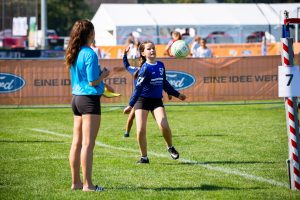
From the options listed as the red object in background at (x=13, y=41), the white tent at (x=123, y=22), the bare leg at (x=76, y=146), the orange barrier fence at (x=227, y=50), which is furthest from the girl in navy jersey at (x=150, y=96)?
the red object in background at (x=13, y=41)

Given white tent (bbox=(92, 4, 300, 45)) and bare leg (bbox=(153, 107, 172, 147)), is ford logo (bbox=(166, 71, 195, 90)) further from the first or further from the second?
white tent (bbox=(92, 4, 300, 45))

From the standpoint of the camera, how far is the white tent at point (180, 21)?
44125 millimetres

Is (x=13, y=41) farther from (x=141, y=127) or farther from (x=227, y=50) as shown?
(x=141, y=127)

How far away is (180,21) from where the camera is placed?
4528cm

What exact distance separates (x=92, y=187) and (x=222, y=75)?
15.5 m

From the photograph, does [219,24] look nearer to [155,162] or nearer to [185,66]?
[185,66]

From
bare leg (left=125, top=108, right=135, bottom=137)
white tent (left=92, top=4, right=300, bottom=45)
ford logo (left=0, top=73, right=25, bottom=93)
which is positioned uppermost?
white tent (left=92, top=4, right=300, bottom=45)

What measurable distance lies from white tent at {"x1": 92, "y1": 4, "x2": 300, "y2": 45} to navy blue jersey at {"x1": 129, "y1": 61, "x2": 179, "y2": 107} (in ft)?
104

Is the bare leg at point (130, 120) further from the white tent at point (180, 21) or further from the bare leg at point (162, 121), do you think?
the white tent at point (180, 21)

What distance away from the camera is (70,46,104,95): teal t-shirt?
9117mm

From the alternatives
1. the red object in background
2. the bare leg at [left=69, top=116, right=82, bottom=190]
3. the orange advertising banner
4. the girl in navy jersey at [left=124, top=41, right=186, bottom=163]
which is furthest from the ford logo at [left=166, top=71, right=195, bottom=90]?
the red object in background

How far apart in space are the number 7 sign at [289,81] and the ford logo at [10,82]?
15.2 meters

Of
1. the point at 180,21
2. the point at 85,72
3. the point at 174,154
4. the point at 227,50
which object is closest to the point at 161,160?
the point at 174,154

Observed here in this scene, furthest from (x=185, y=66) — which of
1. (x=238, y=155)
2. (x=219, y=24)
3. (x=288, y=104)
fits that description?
(x=219, y=24)
